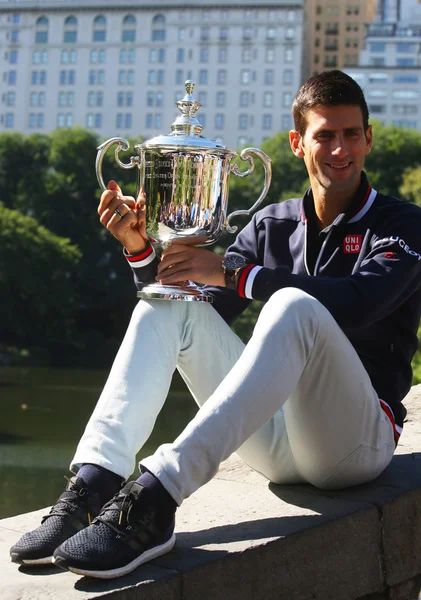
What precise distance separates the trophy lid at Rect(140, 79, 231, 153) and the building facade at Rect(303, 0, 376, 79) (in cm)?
7379

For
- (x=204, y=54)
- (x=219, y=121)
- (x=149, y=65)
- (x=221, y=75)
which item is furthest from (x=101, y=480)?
(x=149, y=65)

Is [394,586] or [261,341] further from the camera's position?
[394,586]

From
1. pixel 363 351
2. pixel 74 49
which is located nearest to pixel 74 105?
pixel 74 49

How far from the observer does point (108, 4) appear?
68.1 metres

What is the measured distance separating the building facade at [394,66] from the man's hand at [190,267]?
201 ft

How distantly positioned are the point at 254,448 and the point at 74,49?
67811mm

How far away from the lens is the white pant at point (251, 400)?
1847 millimetres

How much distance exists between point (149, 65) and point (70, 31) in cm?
617

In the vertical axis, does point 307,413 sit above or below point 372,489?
above

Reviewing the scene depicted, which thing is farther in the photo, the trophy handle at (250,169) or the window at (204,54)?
the window at (204,54)

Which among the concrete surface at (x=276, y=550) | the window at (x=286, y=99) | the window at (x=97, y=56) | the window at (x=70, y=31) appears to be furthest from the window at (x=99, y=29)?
the concrete surface at (x=276, y=550)

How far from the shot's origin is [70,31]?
6831 centimetres

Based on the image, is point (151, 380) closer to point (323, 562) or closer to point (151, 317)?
point (151, 317)

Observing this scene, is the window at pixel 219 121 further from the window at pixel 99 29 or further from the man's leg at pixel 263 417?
the man's leg at pixel 263 417
